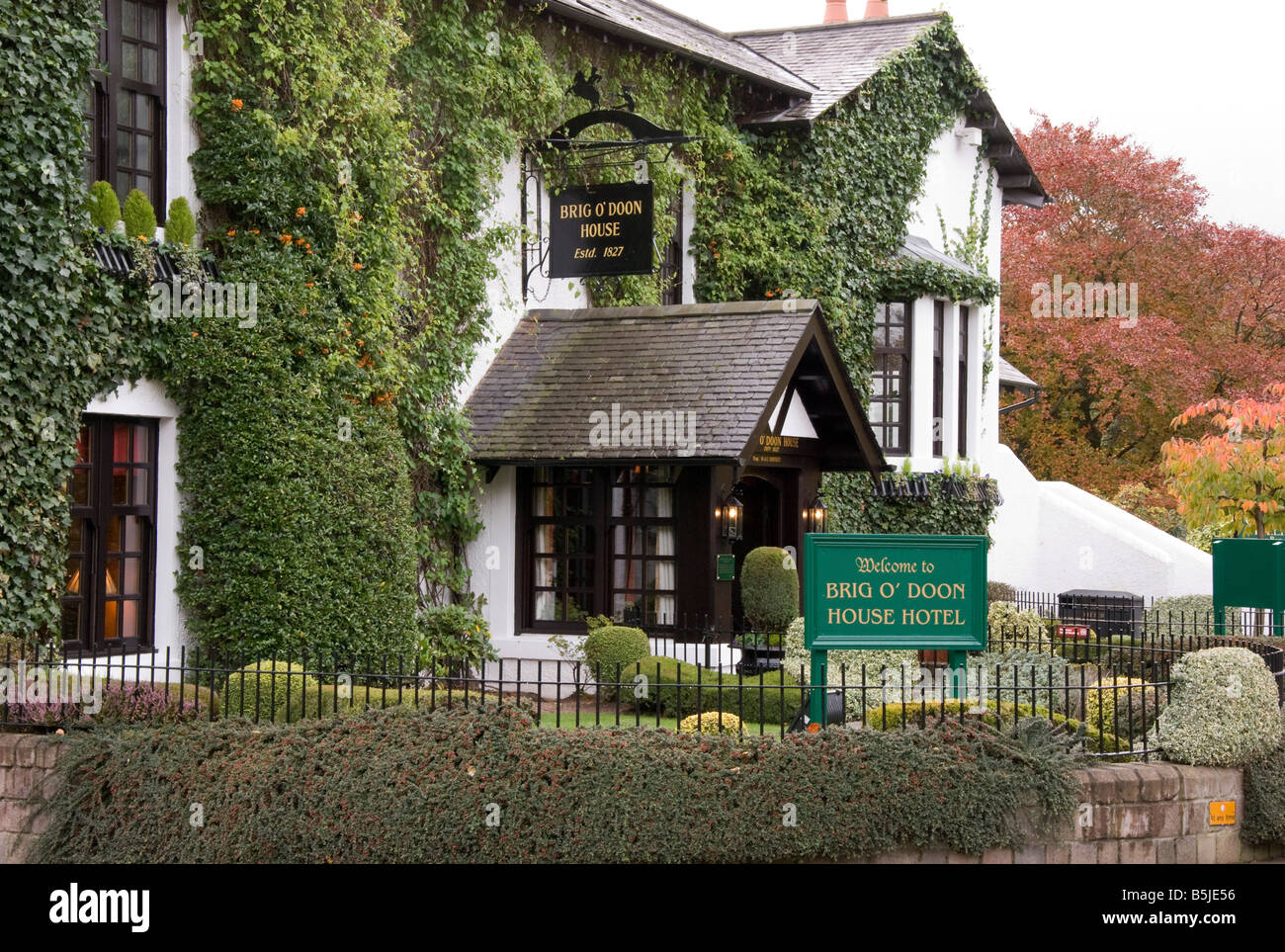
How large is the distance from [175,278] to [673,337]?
637 centimetres

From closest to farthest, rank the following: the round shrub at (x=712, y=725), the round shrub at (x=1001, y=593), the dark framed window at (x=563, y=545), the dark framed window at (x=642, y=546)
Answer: the round shrub at (x=712, y=725) < the dark framed window at (x=642, y=546) < the dark framed window at (x=563, y=545) < the round shrub at (x=1001, y=593)

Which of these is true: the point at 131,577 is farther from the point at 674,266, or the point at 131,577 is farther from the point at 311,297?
the point at 674,266

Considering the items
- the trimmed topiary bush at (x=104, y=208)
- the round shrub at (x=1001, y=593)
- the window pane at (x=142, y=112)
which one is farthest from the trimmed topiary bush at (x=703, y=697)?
the round shrub at (x=1001, y=593)

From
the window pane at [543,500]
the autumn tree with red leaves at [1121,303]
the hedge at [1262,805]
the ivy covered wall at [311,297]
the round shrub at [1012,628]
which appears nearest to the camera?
the hedge at [1262,805]

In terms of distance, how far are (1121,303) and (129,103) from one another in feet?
91.5

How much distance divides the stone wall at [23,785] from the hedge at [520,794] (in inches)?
6.1

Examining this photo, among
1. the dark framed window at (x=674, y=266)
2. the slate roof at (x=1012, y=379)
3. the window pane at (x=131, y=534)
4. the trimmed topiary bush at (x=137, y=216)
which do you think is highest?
the dark framed window at (x=674, y=266)

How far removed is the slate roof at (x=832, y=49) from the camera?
21.9 m

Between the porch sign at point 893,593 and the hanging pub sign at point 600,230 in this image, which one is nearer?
the porch sign at point 893,593

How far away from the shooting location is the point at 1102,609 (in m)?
19.9

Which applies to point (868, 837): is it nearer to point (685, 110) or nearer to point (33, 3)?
point (33, 3)

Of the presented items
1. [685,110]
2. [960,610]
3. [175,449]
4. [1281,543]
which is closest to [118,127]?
[175,449]

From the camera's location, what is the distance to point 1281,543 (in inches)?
584

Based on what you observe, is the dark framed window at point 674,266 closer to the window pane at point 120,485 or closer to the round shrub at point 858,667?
the round shrub at point 858,667
